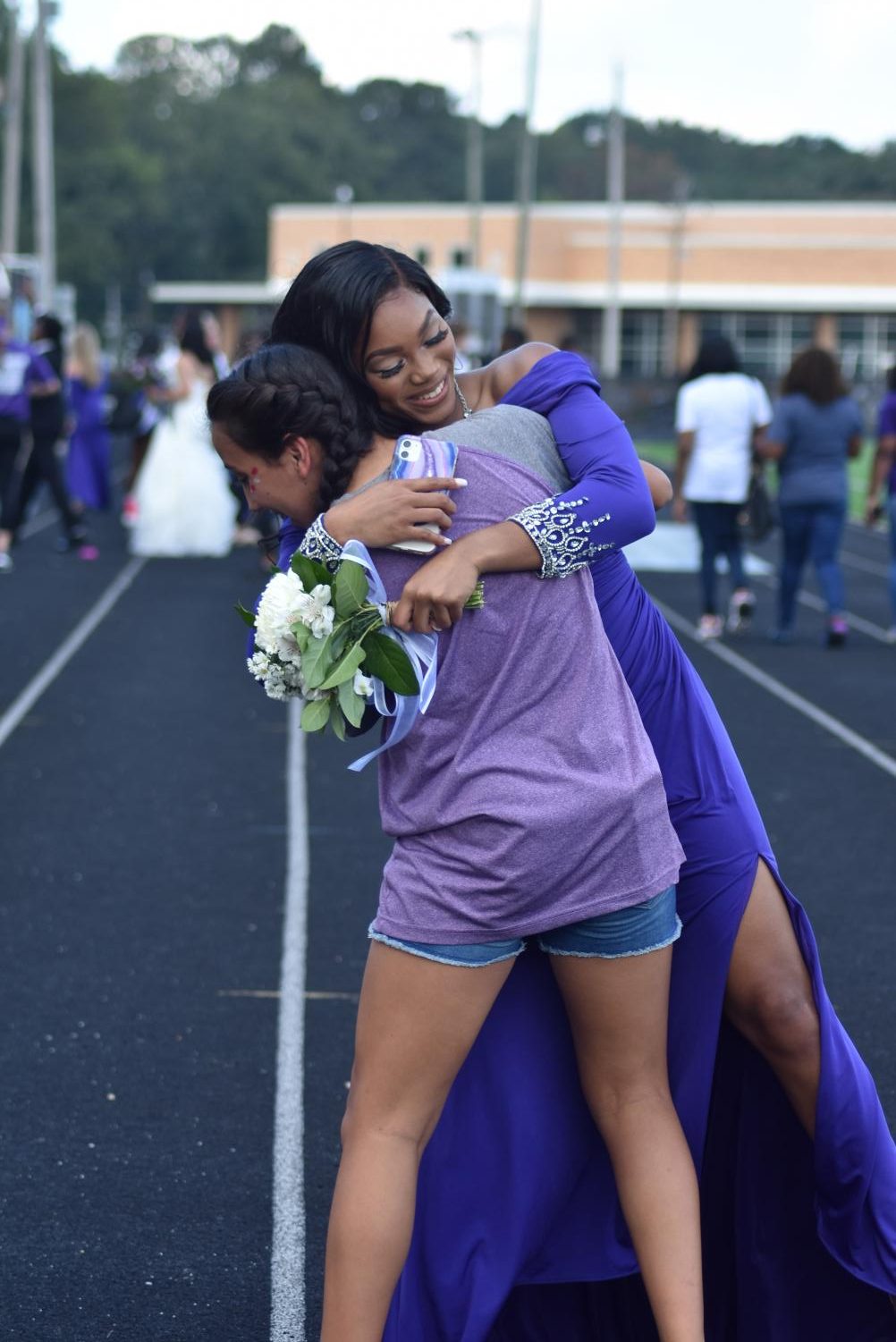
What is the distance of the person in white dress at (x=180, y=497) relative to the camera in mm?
17562

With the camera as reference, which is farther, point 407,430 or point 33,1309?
point 33,1309

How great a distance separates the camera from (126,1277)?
369 cm

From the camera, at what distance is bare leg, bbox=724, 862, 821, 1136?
2953 millimetres

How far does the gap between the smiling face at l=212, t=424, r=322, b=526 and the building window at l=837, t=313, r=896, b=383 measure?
8258cm

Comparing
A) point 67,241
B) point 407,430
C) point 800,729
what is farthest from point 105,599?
point 67,241

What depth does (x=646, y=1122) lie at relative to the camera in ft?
9.41

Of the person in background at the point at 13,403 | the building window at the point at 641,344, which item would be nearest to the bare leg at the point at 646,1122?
the person in background at the point at 13,403

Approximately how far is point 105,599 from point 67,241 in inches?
3215

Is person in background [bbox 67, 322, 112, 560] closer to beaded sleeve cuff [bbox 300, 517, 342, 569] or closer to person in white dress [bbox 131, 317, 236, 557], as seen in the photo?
person in white dress [bbox 131, 317, 236, 557]

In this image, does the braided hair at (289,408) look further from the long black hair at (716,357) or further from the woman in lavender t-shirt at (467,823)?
the long black hair at (716,357)

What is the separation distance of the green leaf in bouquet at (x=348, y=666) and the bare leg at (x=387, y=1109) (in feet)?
1.18

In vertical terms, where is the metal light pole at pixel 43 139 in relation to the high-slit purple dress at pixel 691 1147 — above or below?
above

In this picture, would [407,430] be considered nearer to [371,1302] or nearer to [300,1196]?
[371,1302]

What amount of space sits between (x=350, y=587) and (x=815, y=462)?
10.2 meters
